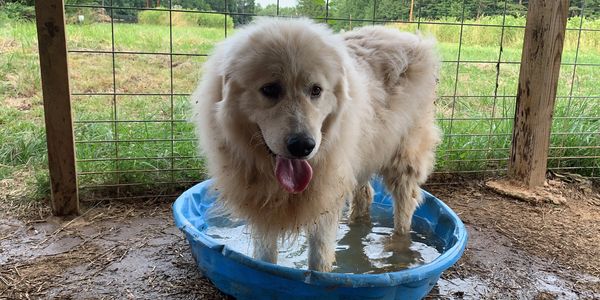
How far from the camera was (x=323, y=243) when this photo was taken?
2.60m

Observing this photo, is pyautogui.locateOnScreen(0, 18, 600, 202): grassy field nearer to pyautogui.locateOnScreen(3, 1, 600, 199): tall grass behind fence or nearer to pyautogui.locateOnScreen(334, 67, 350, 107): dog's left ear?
pyautogui.locateOnScreen(3, 1, 600, 199): tall grass behind fence

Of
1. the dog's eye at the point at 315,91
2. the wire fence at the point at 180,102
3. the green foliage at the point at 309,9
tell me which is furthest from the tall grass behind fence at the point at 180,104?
the dog's eye at the point at 315,91

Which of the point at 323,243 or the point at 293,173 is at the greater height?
the point at 293,173

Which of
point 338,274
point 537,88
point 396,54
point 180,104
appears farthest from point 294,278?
point 180,104

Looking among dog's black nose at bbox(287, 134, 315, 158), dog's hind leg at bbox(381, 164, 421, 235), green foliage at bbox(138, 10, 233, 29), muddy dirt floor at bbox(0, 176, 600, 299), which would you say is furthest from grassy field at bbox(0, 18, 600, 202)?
dog's black nose at bbox(287, 134, 315, 158)

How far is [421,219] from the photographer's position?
369 cm

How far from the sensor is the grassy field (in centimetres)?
389

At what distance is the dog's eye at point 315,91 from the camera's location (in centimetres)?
216

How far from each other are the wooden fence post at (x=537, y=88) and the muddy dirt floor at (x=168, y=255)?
0.44 m

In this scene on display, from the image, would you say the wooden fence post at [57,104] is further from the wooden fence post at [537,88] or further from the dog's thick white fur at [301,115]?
the wooden fence post at [537,88]

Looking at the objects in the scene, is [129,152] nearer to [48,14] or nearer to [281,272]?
[48,14]

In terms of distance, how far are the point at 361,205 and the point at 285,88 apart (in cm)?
→ 188

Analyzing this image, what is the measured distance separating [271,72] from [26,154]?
3.13m

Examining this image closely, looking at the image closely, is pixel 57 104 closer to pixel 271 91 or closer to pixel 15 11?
pixel 271 91
